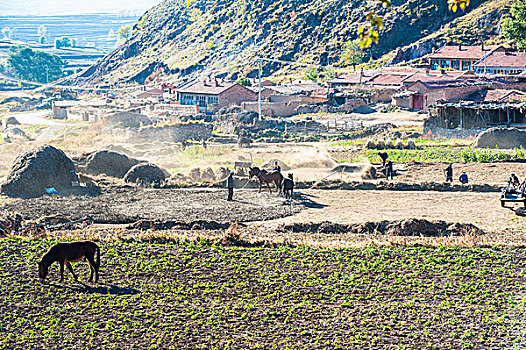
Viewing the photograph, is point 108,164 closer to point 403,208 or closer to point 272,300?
point 403,208

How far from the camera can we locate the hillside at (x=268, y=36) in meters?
127

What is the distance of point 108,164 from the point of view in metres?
39.1

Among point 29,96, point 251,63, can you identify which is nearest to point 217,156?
point 251,63

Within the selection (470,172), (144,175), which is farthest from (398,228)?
(144,175)

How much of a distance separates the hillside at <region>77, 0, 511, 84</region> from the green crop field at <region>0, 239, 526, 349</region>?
8957cm

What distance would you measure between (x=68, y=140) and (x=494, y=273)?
166 ft

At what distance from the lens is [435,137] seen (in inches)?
2128

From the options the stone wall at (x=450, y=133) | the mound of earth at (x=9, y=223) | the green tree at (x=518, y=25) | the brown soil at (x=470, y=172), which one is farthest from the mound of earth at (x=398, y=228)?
the green tree at (x=518, y=25)

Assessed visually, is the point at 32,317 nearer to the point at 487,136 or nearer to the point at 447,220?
the point at 447,220

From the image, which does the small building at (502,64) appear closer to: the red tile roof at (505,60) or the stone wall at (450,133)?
the red tile roof at (505,60)

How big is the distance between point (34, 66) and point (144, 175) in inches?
6492

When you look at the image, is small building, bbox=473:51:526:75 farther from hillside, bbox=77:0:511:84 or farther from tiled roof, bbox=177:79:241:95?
tiled roof, bbox=177:79:241:95

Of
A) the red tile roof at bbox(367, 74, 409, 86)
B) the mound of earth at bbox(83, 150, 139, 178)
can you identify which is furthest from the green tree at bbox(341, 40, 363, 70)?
the mound of earth at bbox(83, 150, 139, 178)

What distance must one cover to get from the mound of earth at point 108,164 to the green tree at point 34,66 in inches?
6205
